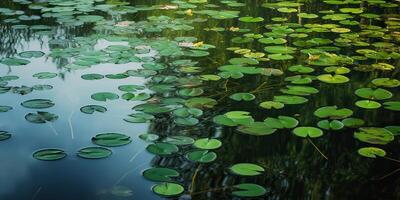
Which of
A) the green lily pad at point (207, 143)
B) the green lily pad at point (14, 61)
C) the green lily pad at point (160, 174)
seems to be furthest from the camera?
the green lily pad at point (14, 61)

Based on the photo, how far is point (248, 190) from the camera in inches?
68.4

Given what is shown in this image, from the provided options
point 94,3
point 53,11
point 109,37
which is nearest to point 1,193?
point 109,37

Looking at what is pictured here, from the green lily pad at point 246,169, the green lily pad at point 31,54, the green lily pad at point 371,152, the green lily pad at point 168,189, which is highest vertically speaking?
the green lily pad at point 31,54

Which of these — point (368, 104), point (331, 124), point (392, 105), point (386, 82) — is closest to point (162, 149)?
point (331, 124)

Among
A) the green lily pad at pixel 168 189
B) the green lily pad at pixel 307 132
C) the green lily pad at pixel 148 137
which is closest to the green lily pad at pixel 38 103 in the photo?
the green lily pad at pixel 148 137

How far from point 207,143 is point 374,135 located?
74 cm

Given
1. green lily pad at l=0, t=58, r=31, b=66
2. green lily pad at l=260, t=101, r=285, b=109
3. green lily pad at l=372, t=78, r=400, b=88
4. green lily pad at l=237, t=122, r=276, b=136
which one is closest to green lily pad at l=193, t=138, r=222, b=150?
green lily pad at l=237, t=122, r=276, b=136

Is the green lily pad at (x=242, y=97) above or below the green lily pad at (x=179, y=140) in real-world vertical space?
above

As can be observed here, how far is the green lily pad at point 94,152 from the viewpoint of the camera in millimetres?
1982

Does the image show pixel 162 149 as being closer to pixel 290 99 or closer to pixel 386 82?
pixel 290 99

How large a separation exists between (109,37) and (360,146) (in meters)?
2.08

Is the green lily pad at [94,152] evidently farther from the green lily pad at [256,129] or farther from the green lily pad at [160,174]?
the green lily pad at [256,129]

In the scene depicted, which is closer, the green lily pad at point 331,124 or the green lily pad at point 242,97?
the green lily pad at point 331,124

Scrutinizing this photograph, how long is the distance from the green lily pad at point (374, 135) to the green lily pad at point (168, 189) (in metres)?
0.87
